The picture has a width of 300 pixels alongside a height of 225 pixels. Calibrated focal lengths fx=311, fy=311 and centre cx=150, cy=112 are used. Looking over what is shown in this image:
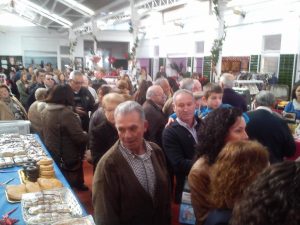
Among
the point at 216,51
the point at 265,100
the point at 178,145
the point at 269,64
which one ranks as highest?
the point at 216,51

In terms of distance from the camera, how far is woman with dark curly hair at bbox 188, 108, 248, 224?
1.65 metres

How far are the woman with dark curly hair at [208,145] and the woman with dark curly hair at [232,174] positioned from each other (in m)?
0.19

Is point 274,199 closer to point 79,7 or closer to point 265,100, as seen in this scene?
point 265,100

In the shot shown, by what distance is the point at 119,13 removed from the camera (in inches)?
416

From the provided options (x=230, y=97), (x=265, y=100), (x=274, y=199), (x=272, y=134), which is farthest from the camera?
(x=230, y=97)

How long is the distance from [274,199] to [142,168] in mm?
1138

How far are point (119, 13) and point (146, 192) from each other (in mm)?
9633

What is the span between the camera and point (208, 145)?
177cm

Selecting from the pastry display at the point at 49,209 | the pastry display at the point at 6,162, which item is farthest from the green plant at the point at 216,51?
the pastry display at the point at 49,209

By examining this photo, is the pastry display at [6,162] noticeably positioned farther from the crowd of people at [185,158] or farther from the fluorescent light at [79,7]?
the fluorescent light at [79,7]

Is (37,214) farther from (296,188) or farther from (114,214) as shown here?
(296,188)

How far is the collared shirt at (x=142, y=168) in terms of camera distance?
5.94 feet

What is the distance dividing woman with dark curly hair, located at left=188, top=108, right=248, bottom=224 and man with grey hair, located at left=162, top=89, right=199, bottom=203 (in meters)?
0.62

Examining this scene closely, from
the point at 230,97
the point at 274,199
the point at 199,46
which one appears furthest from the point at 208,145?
the point at 199,46
